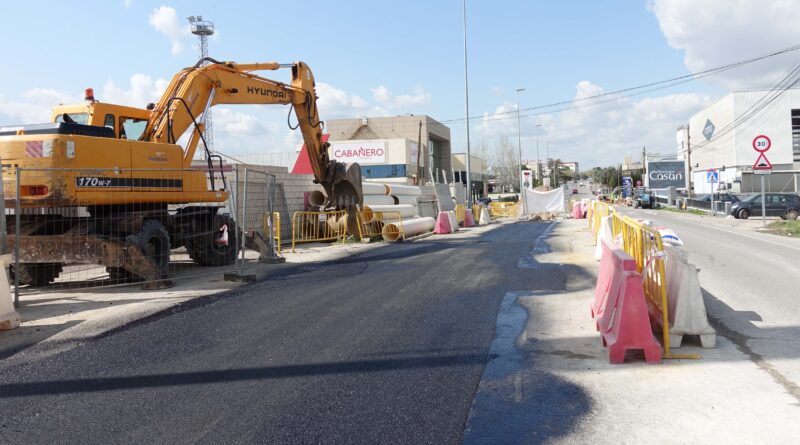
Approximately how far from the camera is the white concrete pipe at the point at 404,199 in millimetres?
26484

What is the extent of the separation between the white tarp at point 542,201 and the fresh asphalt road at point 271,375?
3408cm

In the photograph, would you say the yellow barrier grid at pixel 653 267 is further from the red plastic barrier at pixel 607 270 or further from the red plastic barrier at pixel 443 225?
the red plastic barrier at pixel 443 225

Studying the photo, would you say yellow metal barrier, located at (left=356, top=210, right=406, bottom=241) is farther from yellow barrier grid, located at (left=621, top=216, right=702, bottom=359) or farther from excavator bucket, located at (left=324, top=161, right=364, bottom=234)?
yellow barrier grid, located at (left=621, top=216, right=702, bottom=359)

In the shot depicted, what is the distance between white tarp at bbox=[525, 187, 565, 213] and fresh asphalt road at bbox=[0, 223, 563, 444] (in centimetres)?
3408

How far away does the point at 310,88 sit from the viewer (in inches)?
687

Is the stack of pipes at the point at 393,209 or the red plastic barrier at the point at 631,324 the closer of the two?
the red plastic barrier at the point at 631,324

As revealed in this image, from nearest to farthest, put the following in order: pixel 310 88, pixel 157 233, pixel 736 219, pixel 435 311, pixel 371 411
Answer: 1. pixel 371 411
2. pixel 435 311
3. pixel 157 233
4. pixel 310 88
5. pixel 736 219

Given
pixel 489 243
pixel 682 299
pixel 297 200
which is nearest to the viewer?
pixel 682 299

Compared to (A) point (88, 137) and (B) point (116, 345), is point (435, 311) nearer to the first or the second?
(B) point (116, 345)

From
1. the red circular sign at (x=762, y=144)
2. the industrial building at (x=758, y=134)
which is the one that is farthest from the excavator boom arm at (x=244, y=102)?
the industrial building at (x=758, y=134)

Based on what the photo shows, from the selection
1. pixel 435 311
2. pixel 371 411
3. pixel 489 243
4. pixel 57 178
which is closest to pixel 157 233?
pixel 57 178

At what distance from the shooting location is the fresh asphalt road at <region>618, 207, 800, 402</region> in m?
5.64

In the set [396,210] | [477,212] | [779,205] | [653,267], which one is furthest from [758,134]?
[653,267]

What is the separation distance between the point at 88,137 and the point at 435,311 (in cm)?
635
